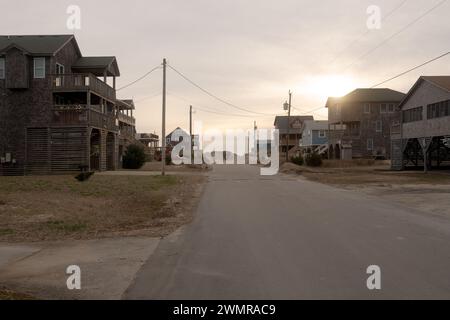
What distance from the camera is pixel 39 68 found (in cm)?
3894

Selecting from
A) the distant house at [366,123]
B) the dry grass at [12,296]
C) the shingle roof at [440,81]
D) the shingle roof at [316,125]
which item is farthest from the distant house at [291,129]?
the dry grass at [12,296]

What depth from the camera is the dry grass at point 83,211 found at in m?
12.8

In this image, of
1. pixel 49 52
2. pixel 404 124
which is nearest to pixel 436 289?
pixel 49 52

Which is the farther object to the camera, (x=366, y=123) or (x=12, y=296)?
(x=366, y=123)

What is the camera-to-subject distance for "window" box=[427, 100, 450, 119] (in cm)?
4008

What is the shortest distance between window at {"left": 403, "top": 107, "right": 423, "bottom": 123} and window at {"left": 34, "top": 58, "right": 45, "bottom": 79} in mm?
32035

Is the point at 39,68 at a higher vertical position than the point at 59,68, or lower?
lower

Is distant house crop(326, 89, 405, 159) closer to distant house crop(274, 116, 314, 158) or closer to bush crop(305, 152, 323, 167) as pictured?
bush crop(305, 152, 323, 167)

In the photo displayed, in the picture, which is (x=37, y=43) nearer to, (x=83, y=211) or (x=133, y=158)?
(x=133, y=158)

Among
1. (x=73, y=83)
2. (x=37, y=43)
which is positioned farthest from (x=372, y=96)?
(x=37, y=43)

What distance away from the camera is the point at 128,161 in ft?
166

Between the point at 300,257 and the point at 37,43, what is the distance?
36.9 m

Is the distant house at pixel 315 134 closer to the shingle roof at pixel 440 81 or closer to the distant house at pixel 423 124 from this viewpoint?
the distant house at pixel 423 124
